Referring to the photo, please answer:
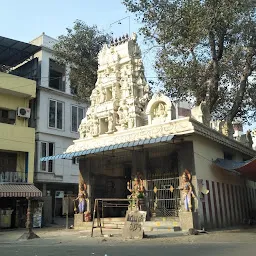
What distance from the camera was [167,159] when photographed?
17.7 metres

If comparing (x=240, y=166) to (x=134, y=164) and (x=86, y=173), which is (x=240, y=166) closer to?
(x=134, y=164)

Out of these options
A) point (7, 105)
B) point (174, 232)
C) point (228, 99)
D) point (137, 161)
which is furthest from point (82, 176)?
point (228, 99)

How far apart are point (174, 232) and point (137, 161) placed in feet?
15.8

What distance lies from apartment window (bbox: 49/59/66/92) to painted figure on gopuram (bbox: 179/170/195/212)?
1720 centimetres

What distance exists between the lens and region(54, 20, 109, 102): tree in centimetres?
2403

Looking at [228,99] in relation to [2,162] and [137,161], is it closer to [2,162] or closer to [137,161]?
[137,161]

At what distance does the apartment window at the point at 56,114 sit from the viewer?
27688mm

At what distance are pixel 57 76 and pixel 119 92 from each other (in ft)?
37.4

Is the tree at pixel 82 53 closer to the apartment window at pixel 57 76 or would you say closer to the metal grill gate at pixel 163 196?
the apartment window at pixel 57 76

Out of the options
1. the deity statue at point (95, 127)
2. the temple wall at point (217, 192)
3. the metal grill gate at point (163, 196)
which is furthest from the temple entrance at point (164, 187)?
the deity statue at point (95, 127)

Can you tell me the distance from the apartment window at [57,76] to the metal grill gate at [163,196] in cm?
1564

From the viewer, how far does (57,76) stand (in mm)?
29984

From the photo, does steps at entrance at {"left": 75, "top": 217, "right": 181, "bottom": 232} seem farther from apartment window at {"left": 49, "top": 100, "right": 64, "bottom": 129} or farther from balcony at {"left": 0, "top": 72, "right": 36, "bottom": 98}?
balcony at {"left": 0, "top": 72, "right": 36, "bottom": 98}

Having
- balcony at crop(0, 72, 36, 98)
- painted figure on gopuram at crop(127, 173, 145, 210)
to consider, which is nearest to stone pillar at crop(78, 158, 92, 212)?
painted figure on gopuram at crop(127, 173, 145, 210)
